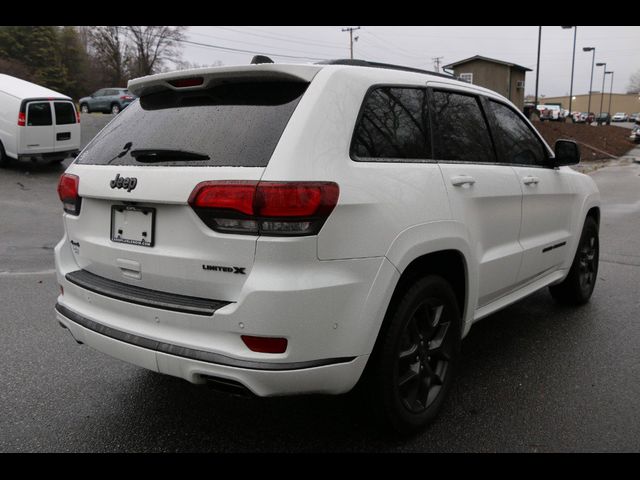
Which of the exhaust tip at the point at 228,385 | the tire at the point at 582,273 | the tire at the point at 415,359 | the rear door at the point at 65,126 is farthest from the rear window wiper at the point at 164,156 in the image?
the rear door at the point at 65,126

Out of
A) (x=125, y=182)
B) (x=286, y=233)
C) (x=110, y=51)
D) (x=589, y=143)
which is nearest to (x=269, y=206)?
(x=286, y=233)

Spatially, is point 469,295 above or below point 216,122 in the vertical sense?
below

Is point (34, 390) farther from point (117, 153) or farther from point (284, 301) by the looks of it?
point (284, 301)

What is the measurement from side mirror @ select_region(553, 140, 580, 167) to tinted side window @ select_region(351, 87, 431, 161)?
1733 mm

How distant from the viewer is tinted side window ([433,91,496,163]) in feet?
10.5

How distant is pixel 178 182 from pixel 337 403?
1631mm

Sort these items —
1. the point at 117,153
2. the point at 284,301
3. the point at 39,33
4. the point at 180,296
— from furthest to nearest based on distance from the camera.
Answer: the point at 39,33, the point at 117,153, the point at 180,296, the point at 284,301

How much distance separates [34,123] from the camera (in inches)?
535

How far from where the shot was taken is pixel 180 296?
251 cm

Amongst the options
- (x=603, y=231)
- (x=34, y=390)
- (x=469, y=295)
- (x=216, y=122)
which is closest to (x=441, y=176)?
(x=469, y=295)

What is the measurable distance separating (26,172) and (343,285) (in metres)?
14.0

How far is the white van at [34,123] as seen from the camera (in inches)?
529

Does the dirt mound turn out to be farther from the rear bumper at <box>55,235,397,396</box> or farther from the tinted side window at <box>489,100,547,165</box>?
the rear bumper at <box>55,235,397,396</box>

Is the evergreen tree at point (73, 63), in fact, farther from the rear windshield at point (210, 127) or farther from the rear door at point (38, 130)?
the rear windshield at point (210, 127)
